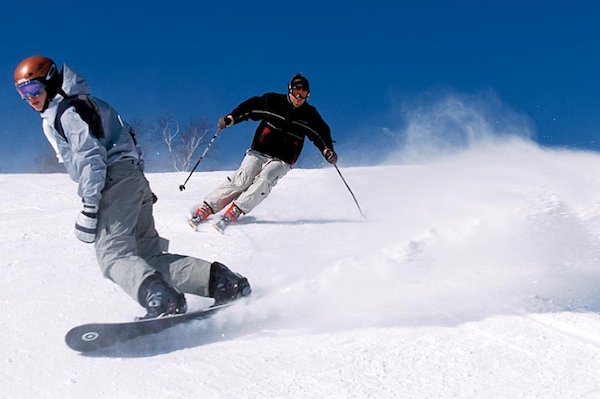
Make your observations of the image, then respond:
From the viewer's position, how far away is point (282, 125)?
6148mm

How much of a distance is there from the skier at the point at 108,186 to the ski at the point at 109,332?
0.06m

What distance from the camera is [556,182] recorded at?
7.49 meters

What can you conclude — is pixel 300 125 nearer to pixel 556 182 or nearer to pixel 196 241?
pixel 196 241

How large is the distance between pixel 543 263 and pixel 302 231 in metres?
2.45

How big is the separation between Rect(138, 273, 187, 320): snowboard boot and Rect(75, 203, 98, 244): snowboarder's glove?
1.28 ft

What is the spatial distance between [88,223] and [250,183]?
127 inches

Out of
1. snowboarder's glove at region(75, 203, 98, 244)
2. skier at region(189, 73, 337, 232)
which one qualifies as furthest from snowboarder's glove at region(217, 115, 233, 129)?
snowboarder's glove at region(75, 203, 98, 244)

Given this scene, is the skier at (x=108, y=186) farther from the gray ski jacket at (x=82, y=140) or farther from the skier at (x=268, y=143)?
the skier at (x=268, y=143)

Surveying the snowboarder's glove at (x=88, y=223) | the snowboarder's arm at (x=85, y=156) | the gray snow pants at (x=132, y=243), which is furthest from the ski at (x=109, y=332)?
the snowboarder's arm at (x=85, y=156)

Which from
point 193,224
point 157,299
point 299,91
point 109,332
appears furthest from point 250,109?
point 109,332

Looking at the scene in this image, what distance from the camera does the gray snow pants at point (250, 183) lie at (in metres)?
6.02

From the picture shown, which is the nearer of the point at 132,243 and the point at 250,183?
the point at 132,243

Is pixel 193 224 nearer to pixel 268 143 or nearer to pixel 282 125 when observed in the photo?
pixel 268 143

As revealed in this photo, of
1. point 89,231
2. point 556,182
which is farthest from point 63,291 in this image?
point 556,182
